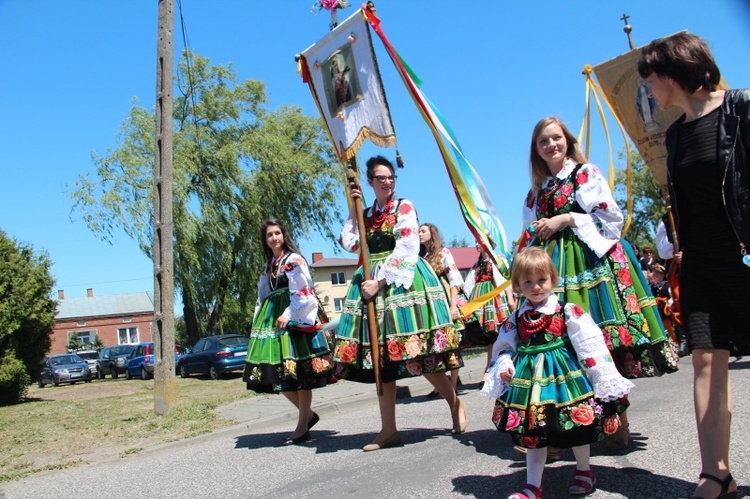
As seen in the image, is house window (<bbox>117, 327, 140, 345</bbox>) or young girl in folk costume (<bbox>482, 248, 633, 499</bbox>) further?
house window (<bbox>117, 327, 140, 345</bbox>)

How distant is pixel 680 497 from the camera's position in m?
3.38

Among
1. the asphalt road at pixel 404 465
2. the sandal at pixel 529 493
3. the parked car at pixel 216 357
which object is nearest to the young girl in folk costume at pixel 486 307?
the asphalt road at pixel 404 465

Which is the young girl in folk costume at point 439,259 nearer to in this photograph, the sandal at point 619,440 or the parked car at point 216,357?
the sandal at point 619,440

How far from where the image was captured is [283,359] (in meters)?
6.09

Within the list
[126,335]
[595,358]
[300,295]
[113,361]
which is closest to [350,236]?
[300,295]

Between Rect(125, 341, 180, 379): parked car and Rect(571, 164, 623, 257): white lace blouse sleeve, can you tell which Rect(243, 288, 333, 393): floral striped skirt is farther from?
Rect(125, 341, 180, 379): parked car

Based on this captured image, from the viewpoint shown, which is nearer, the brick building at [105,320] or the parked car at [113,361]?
the parked car at [113,361]

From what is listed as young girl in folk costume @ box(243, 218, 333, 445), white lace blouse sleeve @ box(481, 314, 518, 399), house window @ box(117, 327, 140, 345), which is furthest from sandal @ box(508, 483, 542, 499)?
house window @ box(117, 327, 140, 345)

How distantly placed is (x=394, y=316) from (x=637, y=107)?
11.2ft

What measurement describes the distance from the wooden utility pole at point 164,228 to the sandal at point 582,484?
20.3ft

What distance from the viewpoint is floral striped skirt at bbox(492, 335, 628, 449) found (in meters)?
3.44

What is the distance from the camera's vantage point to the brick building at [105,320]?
236 feet

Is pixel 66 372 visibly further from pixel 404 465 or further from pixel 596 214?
pixel 596 214

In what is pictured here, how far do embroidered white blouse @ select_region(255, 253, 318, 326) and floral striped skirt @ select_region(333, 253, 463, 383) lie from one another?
2.24 feet
